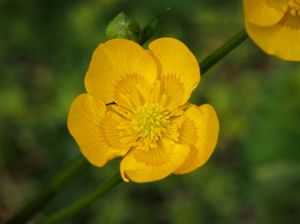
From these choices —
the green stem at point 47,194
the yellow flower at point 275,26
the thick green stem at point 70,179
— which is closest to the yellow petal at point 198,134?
the thick green stem at point 70,179

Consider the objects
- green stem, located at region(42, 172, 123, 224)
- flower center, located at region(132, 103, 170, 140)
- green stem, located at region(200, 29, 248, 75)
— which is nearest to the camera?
green stem, located at region(200, 29, 248, 75)

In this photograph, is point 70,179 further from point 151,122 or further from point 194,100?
point 194,100

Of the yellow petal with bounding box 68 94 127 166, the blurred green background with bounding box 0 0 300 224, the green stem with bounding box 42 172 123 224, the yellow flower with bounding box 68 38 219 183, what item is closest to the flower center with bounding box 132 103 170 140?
the yellow flower with bounding box 68 38 219 183

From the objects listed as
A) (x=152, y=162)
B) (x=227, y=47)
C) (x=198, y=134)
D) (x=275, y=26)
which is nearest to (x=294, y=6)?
(x=275, y=26)

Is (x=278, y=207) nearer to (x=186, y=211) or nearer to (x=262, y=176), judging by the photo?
(x=262, y=176)

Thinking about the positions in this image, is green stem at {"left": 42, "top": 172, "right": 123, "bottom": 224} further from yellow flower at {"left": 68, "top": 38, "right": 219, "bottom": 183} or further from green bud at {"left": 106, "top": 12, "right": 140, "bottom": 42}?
green bud at {"left": 106, "top": 12, "right": 140, "bottom": 42}

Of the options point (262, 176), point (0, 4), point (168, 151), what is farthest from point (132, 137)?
point (0, 4)
